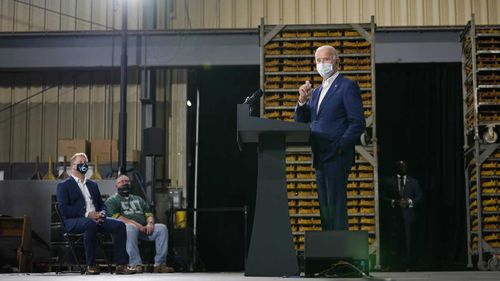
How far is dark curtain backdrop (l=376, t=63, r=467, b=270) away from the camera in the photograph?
1229cm

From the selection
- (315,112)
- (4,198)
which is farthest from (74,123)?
(315,112)

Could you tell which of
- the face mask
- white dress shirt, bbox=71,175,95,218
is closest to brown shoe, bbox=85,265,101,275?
white dress shirt, bbox=71,175,95,218

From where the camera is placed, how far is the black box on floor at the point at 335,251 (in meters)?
4.52

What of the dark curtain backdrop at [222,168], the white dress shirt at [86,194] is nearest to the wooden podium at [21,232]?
the white dress shirt at [86,194]

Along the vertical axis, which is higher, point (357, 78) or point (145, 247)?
point (357, 78)

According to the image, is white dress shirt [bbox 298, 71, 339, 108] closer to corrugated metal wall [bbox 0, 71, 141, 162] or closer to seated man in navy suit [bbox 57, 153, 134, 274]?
seated man in navy suit [bbox 57, 153, 134, 274]

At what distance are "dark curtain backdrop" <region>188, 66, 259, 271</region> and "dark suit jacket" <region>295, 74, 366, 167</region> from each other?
24.6 feet

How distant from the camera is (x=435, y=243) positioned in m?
12.3

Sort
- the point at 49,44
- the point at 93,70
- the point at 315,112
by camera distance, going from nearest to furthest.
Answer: the point at 315,112 → the point at 49,44 → the point at 93,70

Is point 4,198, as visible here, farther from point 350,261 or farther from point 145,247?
point 350,261

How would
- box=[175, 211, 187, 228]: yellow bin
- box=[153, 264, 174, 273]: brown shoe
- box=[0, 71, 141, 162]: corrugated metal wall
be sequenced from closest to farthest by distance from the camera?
box=[153, 264, 174, 273]: brown shoe → box=[175, 211, 187, 228]: yellow bin → box=[0, 71, 141, 162]: corrugated metal wall

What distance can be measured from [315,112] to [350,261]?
37.3 inches

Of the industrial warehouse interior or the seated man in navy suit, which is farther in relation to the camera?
the industrial warehouse interior

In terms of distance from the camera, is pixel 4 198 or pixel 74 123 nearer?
pixel 4 198
